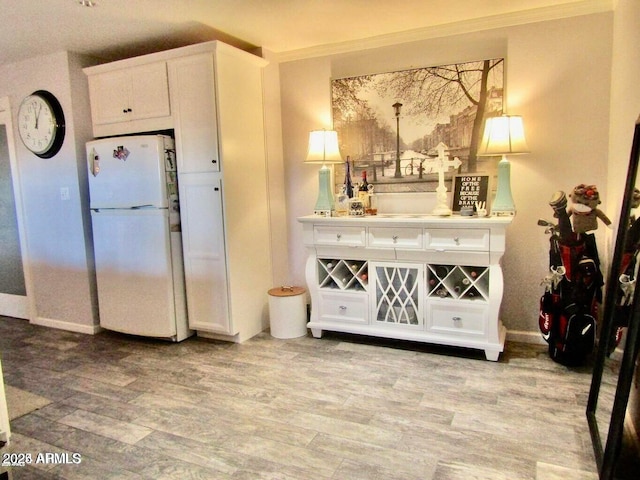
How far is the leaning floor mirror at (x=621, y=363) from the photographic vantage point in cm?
153

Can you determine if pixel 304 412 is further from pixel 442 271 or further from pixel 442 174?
pixel 442 174

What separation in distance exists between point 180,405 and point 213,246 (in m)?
1.17

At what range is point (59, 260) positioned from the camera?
3.76 meters

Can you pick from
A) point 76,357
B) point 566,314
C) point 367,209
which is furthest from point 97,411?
point 566,314

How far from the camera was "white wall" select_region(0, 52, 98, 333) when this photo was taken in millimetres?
3537

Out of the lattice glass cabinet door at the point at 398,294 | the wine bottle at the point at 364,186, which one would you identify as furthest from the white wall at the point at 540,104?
the wine bottle at the point at 364,186

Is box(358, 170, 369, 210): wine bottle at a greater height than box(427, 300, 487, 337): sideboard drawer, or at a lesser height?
greater

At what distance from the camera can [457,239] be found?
9.30 ft

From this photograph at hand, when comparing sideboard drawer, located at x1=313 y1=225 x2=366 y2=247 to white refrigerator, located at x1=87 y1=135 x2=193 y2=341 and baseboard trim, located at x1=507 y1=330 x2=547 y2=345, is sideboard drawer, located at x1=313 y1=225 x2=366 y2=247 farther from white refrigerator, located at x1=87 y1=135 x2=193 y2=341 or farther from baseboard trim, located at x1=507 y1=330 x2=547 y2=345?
baseboard trim, located at x1=507 y1=330 x2=547 y2=345

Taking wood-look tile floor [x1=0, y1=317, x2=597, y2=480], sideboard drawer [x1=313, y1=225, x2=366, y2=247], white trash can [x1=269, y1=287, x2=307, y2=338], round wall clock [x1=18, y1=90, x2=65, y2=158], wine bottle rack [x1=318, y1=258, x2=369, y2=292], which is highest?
round wall clock [x1=18, y1=90, x2=65, y2=158]

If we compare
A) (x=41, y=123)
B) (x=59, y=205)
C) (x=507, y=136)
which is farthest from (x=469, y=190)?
(x=41, y=123)

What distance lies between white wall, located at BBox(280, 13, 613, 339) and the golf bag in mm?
381

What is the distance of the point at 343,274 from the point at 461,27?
1909 millimetres

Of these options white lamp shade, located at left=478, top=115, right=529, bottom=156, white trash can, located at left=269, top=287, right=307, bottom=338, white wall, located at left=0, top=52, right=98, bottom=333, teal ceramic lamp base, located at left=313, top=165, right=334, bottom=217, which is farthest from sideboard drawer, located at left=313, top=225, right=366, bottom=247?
white wall, located at left=0, top=52, right=98, bottom=333
